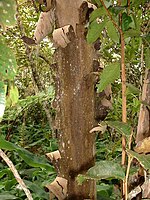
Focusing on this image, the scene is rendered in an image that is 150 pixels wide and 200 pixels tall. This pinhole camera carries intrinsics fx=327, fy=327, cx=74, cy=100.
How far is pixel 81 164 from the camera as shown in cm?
56

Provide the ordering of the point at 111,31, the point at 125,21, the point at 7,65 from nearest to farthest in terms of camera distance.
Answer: the point at 7,65, the point at 125,21, the point at 111,31

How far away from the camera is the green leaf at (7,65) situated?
220mm

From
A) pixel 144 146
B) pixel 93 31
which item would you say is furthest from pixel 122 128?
pixel 93 31

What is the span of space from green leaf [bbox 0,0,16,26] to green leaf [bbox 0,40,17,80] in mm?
22

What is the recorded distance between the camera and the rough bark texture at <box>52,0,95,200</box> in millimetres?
556

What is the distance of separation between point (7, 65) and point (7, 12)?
1.8 inches

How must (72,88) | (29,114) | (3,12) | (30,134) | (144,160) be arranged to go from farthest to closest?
(29,114)
(30,134)
(72,88)
(144,160)
(3,12)

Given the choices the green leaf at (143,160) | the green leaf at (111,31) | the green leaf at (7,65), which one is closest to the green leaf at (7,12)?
the green leaf at (7,65)

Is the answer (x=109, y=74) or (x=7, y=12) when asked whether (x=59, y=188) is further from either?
(x=7, y=12)

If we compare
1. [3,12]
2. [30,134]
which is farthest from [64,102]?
[30,134]

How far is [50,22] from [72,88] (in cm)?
12

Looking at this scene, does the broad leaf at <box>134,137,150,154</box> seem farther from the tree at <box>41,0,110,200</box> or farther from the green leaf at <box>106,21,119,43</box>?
the green leaf at <box>106,21,119,43</box>

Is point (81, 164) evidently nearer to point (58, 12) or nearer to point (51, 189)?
point (51, 189)

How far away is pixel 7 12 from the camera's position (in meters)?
0.24
